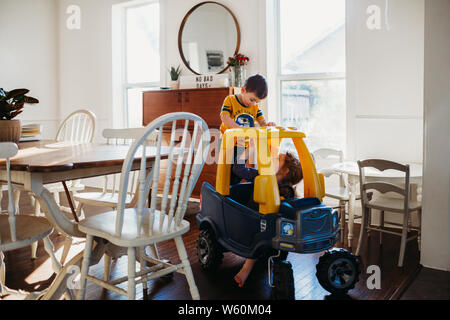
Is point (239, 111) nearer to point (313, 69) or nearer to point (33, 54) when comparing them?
point (313, 69)

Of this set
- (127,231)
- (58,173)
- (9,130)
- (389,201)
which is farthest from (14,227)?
(389,201)

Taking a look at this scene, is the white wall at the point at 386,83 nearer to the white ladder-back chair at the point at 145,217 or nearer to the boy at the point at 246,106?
the boy at the point at 246,106

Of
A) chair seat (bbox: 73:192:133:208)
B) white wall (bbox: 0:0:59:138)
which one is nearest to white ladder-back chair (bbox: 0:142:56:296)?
chair seat (bbox: 73:192:133:208)

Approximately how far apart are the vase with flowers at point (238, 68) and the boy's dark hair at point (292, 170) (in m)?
1.94

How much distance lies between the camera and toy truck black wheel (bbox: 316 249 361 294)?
7.50 feet

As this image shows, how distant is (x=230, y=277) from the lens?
8.66 feet

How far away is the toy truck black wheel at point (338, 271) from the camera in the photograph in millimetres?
2285

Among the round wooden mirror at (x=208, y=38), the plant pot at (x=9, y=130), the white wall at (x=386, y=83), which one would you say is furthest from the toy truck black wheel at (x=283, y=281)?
the round wooden mirror at (x=208, y=38)

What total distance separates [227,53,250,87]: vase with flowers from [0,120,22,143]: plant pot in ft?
7.18

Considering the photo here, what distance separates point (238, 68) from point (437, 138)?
6.88 ft

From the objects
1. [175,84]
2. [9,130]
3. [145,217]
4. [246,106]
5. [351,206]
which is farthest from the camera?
[175,84]
